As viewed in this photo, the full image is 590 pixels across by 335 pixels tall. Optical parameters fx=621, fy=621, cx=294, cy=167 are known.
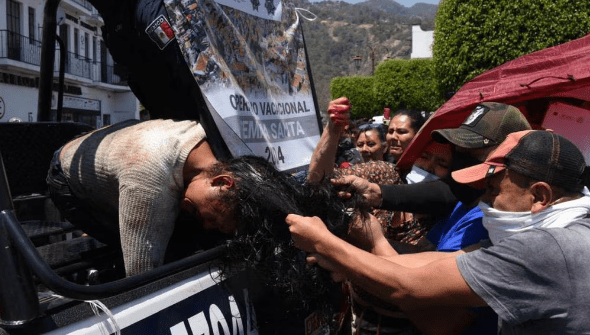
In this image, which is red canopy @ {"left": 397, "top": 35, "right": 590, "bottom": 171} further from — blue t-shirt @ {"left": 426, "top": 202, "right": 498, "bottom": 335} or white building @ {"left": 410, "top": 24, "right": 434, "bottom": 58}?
white building @ {"left": 410, "top": 24, "right": 434, "bottom": 58}

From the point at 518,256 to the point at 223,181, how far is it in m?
0.97

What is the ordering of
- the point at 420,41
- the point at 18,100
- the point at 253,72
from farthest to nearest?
the point at 420,41 < the point at 18,100 < the point at 253,72

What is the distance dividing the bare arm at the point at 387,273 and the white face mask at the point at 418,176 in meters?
1.30

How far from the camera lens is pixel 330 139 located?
3082mm

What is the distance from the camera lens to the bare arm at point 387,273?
1998mm

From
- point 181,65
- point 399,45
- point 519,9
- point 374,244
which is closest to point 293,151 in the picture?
point 374,244

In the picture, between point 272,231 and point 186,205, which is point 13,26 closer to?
point 186,205

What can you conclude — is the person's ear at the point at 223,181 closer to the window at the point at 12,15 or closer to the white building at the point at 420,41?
the window at the point at 12,15

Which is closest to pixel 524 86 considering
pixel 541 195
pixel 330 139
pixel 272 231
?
pixel 330 139

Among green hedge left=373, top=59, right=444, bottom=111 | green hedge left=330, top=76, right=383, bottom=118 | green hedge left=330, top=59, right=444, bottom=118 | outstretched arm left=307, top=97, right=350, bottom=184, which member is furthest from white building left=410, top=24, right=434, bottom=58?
outstretched arm left=307, top=97, right=350, bottom=184

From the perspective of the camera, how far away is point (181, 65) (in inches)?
92.0

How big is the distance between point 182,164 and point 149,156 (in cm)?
12

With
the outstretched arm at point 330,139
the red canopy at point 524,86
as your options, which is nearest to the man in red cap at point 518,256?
the outstretched arm at point 330,139

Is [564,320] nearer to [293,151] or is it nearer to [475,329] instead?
[475,329]
